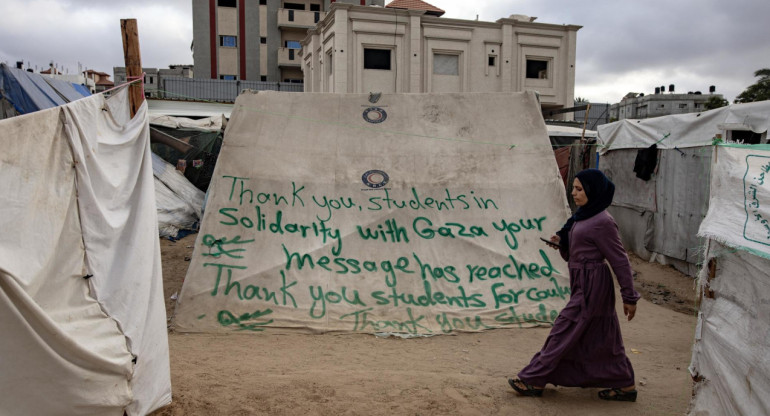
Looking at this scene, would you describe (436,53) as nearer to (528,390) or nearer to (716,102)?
(716,102)

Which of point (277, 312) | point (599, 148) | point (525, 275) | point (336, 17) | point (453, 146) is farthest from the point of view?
point (336, 17)

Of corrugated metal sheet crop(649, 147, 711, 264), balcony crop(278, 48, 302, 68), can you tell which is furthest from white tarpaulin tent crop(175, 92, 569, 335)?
balcony crop(278, 48, 302, 68)

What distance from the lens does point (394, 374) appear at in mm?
4449

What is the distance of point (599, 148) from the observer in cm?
1138

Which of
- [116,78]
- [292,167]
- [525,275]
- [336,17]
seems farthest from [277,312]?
[116,78]

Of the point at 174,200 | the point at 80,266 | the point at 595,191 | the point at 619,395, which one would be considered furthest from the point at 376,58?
the point at 80,266

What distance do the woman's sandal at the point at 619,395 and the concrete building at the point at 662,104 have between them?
3520 centimetres

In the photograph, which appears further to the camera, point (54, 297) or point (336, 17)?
point (336, 17)

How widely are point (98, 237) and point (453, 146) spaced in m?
4.26

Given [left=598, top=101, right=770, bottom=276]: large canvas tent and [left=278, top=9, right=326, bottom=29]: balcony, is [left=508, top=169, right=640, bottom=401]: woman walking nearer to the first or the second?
[left=598, top=101, right=770, bottom=276]: large canvas tent

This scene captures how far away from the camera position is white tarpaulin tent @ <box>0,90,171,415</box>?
8.37 feet

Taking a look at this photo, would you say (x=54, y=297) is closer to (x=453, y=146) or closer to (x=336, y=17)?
(x=453, y=146)

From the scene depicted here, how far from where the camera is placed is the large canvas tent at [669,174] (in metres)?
7.83

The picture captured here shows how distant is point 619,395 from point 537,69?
86.5ft
